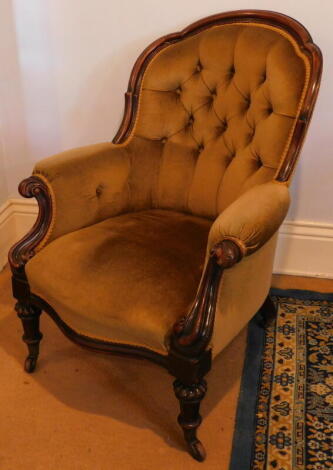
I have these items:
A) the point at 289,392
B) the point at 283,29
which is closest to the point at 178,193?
the point at 283,29

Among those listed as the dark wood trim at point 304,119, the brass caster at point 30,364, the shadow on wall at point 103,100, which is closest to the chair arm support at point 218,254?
the dark wood trim at point 304,119

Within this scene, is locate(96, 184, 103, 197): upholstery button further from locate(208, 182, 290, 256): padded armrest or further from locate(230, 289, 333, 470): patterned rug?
locate(230, 289, 333, 470): patterned rug

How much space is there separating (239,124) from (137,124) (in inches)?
13.4

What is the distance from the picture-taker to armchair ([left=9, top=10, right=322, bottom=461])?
3.93 ft

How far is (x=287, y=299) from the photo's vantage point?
1.95 metres

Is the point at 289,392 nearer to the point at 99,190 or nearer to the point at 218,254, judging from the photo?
the point at 218,254

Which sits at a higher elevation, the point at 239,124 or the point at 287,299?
the point at 239,124

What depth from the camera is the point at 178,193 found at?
1683 mm

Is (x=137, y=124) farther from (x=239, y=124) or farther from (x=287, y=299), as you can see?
(x=287, y=299)

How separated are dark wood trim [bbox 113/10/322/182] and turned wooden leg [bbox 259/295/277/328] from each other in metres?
0.56

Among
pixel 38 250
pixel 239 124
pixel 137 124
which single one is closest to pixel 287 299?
pixel 239 124

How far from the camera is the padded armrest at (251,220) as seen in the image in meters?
1.12

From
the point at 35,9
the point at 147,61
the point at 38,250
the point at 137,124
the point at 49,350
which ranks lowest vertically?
the point at 49,350

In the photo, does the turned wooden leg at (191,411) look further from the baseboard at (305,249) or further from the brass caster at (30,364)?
the baseboard at (305,249)
